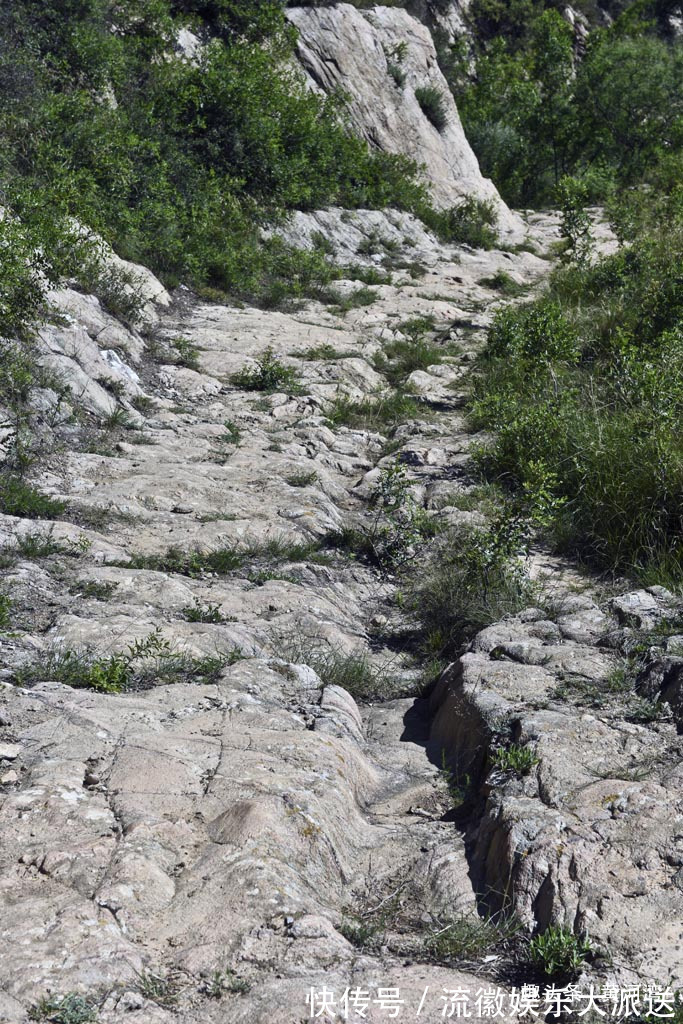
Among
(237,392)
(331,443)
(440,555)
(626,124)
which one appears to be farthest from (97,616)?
(626,124)

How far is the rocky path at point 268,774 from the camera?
88.4 inches

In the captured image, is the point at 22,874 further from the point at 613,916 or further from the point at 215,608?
the point at 215,608

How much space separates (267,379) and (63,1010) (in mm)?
6156

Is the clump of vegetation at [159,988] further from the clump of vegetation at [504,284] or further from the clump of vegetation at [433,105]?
the clump of vegetation at [433,105]

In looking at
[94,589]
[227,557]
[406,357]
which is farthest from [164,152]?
[94,589]

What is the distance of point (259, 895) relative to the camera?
2.37 meters

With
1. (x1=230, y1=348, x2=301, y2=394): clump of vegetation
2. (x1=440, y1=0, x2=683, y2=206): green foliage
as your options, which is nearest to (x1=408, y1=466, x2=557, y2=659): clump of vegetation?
(x1=230, y1=348, x2=301, y2=394): clump of vegetation

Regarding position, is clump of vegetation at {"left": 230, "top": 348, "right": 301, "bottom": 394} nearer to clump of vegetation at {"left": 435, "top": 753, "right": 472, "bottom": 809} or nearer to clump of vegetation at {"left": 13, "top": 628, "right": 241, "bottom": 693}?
A: clump of vegetation at {"left": 13, "top": 628, "right": 241, "bottom": 693}

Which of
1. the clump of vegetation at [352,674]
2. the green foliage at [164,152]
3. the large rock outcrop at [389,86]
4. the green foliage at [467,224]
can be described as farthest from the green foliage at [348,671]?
the large rock outcrop at [389,86]

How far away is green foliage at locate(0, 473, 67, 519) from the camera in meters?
4.70

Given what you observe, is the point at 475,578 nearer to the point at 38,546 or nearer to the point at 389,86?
the point at 38,546

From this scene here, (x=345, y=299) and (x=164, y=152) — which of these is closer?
(x=345, y=299)

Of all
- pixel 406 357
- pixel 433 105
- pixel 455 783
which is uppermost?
pixel 433 105

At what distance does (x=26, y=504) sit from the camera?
4.73 metres
